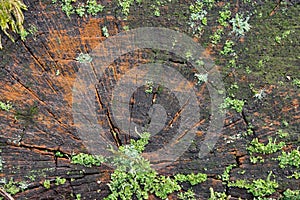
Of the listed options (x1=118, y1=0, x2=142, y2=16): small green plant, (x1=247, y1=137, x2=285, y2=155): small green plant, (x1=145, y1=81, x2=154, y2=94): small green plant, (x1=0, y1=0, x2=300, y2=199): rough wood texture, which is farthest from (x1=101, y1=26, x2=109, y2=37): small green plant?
(x1=247, y1=137, x2=285, y2=155): small green plant

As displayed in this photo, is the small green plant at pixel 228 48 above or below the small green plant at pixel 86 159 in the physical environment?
above

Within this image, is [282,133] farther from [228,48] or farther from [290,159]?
[228,48]

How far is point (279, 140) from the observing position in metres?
3.00

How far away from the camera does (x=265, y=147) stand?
3.01 m

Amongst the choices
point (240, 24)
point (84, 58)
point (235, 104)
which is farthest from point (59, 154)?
point (240, 24)

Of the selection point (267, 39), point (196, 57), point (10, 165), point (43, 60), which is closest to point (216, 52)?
point (196, 57)

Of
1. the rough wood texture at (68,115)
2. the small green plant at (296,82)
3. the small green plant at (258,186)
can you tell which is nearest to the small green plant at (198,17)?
the rough wood texture at (68,115)

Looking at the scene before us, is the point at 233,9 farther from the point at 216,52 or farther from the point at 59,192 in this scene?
the point at 59,192

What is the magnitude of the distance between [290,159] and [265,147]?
0.19 meters

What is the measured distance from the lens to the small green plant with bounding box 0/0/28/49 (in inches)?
114

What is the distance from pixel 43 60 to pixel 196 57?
1.02 meters

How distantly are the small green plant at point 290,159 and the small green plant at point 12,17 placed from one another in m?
1.91

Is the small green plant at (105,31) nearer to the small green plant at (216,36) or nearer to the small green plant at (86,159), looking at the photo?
the small green plant at (216,36)

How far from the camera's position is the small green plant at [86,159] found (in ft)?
10.2
